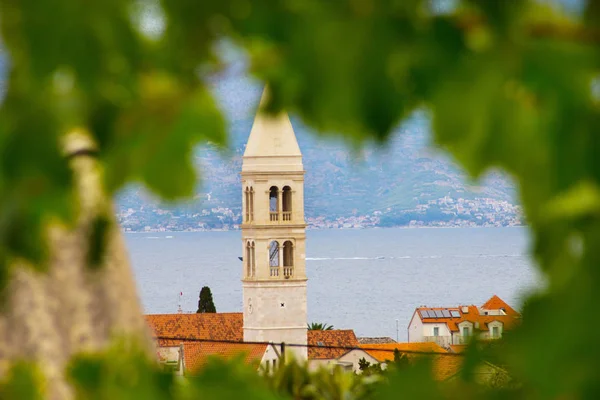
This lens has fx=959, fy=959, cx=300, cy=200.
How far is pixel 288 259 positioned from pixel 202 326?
428cm

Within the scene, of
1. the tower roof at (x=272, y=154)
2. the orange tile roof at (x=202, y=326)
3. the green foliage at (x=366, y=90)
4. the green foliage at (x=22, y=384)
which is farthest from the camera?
the orange tile roof at (x=202, y=326)

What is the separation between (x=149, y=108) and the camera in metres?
0.53

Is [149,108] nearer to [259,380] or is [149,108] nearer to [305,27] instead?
[305,27]

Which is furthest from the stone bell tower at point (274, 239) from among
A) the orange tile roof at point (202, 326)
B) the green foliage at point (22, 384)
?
the green foliage at point (22, 384)

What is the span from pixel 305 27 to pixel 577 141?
15 cm

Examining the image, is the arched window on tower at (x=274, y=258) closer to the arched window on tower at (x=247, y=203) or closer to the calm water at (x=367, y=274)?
the arched window on tower at (x=247, y=203)

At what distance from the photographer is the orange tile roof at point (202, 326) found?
29188 mm

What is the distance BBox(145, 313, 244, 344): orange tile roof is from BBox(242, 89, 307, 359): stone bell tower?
2228 mm

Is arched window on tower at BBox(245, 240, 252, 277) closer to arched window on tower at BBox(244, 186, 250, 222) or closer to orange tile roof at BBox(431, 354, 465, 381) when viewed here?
arched window on tower at BBox(244, 186, 250, 222)

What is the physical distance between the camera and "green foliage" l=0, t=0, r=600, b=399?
17.7 inches

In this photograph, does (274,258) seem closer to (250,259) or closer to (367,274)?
(250,259)

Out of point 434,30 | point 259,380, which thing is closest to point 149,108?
point 434,30

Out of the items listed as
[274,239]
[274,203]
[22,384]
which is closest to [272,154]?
[274,203]

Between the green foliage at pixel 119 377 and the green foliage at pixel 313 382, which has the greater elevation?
the green foliage at pixel 119 377
